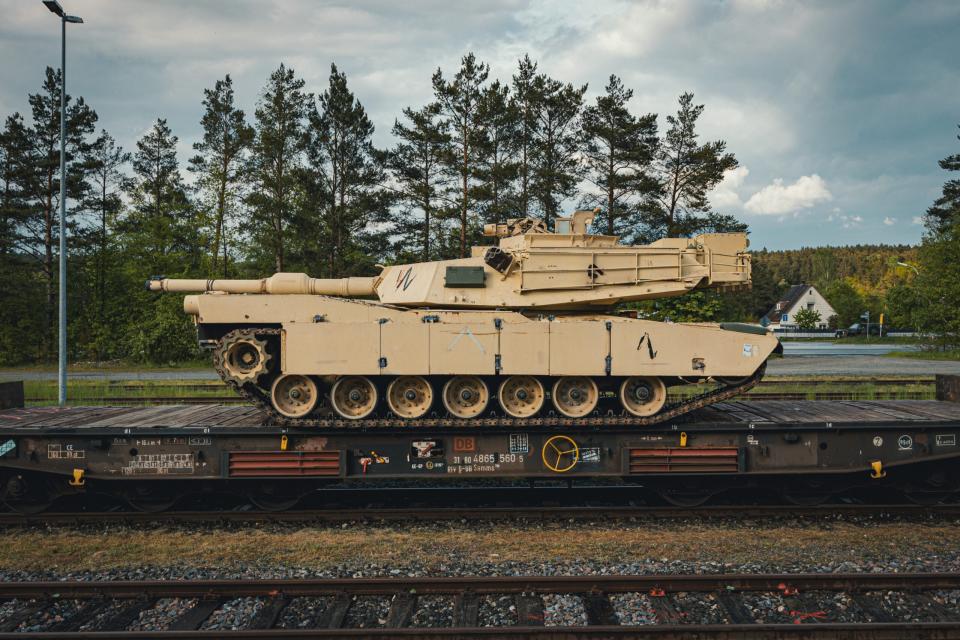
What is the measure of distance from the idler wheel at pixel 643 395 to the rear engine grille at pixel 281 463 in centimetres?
439

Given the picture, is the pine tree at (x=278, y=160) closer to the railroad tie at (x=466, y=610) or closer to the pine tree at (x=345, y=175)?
the pine tree at (x=345, y=175)

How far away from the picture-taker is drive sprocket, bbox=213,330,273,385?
27.9ft

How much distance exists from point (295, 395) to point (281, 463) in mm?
1013

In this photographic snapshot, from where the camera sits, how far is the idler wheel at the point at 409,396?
29.0 ft

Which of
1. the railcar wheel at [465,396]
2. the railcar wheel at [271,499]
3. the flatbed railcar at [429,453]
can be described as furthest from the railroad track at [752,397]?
the railcar wheel at [465,396]

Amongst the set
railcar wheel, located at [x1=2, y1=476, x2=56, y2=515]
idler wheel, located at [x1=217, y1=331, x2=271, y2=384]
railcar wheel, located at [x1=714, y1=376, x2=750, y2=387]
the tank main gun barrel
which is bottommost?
railcar wheel, located at [x1=2, y1=476, x2=56, y2=515]

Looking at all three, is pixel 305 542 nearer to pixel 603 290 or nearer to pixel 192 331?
pixel 603 290

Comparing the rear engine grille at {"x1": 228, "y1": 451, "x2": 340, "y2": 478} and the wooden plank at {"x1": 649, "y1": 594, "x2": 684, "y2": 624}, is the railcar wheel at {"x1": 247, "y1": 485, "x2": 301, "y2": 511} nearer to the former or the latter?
the rear engine grille at {"x1": 228, "y1": 451, "x2": 340, "y2": 478}

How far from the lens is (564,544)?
8078 millimetres

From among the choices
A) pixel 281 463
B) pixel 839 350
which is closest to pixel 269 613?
pixel 281 463

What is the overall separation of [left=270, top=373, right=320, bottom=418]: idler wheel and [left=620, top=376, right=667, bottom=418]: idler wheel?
183 inches

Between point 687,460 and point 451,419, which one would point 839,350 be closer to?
point 687,460

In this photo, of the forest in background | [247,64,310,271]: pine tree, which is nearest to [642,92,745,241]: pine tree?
the forest in background

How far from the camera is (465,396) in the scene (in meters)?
8.88
